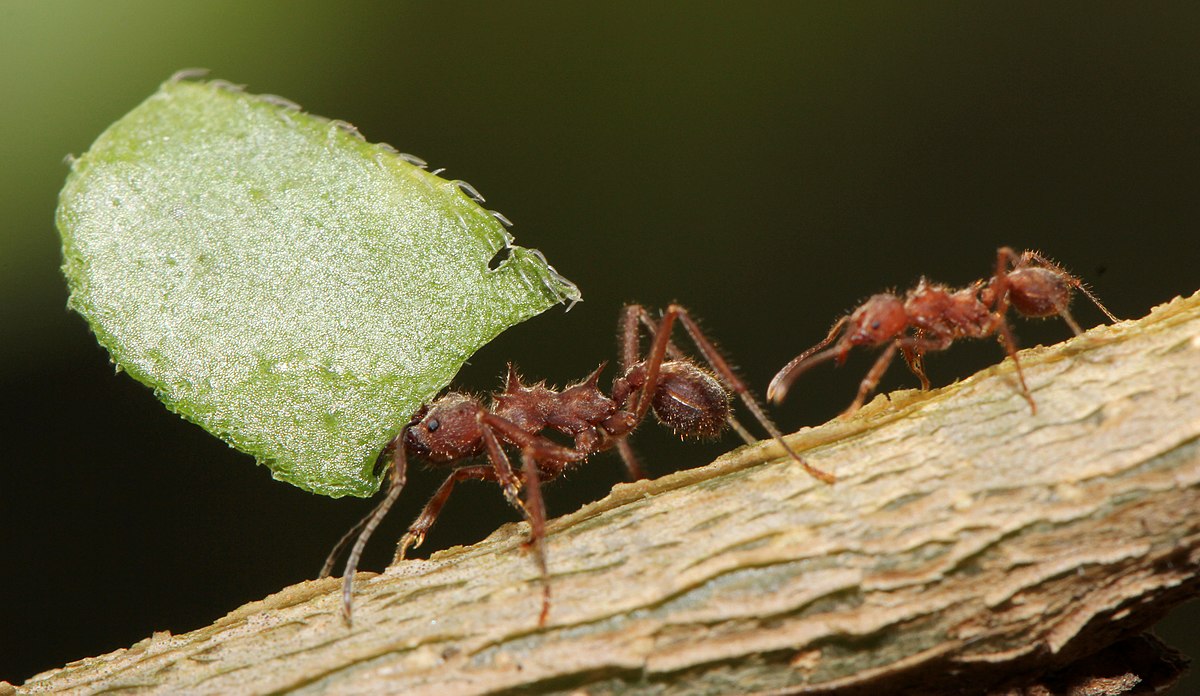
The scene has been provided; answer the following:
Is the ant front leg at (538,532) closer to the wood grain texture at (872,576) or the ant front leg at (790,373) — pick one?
the wood grain texture at (872,576)

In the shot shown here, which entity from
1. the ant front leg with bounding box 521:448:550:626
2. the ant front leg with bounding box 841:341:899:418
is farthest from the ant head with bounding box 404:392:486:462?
the ant front leg with bounding box 841:341:899:418

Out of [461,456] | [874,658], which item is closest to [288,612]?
[461,456]

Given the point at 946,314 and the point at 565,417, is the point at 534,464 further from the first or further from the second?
the point at 946,314

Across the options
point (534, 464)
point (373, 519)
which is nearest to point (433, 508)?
point (373, 519)

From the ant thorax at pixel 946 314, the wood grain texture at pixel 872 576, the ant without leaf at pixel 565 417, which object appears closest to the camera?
the wood grain texture at pixel 872 576

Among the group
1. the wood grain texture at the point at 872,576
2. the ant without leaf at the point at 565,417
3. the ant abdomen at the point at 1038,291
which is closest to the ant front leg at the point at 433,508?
the ant without leaf at the point at 565,417

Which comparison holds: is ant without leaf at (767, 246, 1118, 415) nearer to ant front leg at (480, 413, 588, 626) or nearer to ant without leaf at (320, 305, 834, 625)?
ant without leaf at (320, 305, 834, 625)
